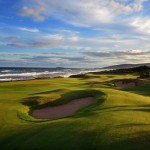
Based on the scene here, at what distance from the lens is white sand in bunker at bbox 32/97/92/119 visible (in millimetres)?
24812

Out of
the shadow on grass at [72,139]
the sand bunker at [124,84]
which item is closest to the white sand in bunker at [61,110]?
the shadow on grass at [72,139]

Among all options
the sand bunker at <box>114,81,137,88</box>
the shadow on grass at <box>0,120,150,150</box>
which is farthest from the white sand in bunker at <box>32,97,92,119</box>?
the sand bunker at <box>114,81,137,88</box>

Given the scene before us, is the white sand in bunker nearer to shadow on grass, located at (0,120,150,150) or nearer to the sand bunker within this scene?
shadow on grass, located at (0,120,150,150)

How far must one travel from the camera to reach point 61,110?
87.3 feet

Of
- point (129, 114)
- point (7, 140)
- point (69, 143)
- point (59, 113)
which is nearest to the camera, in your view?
point (69, 143)

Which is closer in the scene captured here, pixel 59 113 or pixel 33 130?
pixel 33 130

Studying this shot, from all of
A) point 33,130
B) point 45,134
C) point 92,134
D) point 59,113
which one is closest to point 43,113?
point 59,113

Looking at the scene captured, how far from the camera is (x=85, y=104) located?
27.0m

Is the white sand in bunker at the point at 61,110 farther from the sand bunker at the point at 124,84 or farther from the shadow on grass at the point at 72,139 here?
the sand bunker at the point at 124,84

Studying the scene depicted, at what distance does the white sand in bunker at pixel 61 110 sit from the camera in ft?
81.4

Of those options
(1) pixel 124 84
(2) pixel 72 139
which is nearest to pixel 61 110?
(2) pixel 72 139

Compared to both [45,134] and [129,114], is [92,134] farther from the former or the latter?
[129,114]

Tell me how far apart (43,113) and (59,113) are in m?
1.26

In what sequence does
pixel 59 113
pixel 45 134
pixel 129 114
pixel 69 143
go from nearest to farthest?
pixel 69 143 < pixel 45 134 < pixel 129 114 < pixel 59 113
